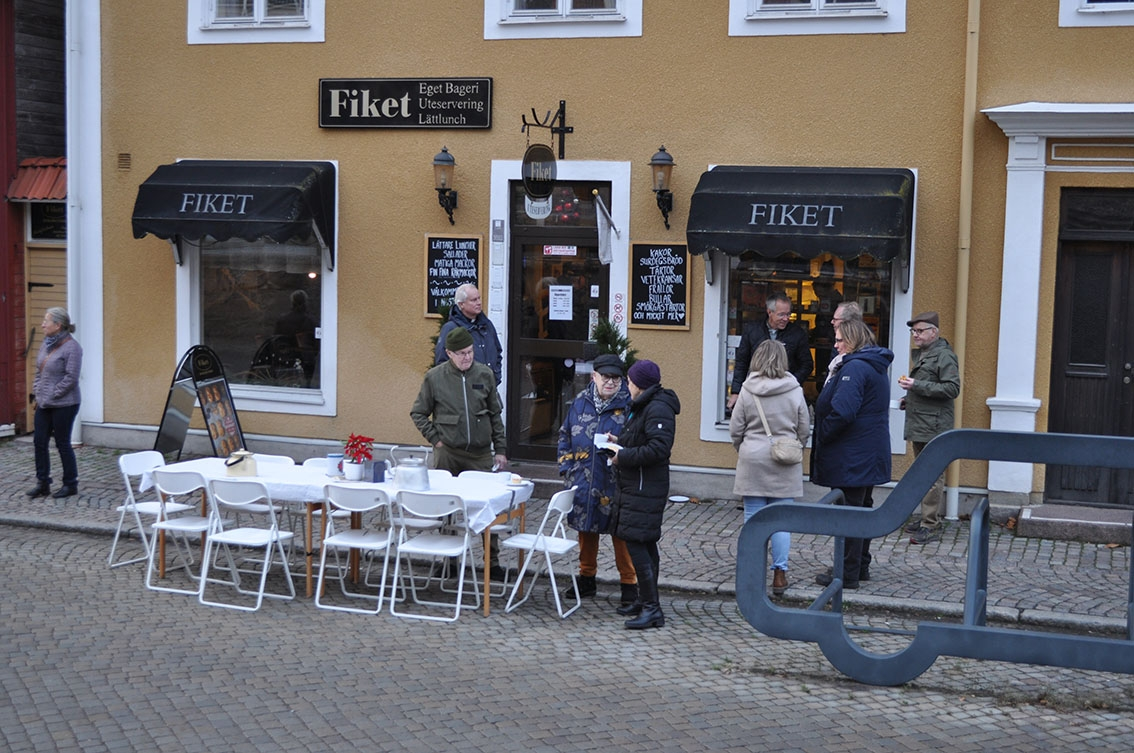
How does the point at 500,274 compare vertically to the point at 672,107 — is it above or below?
below

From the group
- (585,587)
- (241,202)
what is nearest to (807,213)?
(585,587)

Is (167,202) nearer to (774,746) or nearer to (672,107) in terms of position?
(672,107)

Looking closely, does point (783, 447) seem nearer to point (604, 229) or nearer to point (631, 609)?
point (631, 609)

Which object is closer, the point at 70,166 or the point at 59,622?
the point at 59,622

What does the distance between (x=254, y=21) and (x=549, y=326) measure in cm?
421

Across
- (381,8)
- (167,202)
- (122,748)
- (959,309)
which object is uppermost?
(381,8)

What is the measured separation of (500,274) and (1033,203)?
4.72m

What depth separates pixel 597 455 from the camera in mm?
7973

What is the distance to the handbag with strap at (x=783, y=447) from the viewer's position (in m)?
8.12

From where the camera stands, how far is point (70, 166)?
1307 cm


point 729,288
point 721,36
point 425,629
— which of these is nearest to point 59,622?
point 425,629

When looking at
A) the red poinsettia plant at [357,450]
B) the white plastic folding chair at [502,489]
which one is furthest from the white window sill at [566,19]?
the red poinsettia plant at [357,450]

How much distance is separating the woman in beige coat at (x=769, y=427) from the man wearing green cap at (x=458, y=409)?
179 centimetres

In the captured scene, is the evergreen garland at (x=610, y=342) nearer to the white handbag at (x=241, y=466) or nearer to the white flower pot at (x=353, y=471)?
the white flower pot at (x=353, y=471)
